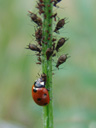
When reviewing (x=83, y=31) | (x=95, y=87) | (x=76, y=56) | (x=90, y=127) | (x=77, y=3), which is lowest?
(x=90, y=127)

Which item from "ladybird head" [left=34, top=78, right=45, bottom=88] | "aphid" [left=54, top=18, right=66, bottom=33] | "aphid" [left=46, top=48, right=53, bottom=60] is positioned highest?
"aphid" [left=54, top=18, right=66, bottom=33]

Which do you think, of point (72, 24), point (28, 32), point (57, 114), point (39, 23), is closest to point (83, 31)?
point (72, 24)

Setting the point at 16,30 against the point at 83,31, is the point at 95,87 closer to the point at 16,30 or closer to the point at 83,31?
the point at 83,31

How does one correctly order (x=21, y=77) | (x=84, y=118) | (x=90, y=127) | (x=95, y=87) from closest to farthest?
(x=90, y=127) < (x=84, y=118) < (x=95, y=87) < (x=21, y=77)

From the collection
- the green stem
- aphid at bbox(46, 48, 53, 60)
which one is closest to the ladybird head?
the green stem

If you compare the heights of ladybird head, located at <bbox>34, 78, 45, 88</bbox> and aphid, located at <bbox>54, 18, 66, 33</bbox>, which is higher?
aphid, located at <bbox>54, 18, 66, 33</bbox>

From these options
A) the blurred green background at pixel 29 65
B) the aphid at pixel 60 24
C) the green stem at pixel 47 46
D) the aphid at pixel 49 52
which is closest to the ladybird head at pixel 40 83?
the green stem at pixel 47 46

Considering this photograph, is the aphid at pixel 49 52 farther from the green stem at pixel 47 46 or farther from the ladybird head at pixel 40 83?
the ladybird head at pixel 40 83

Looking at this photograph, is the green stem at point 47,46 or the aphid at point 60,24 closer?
the green stem at point 47,46

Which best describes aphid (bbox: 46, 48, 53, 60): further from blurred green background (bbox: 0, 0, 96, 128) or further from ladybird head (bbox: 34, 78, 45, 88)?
blurred green background (bbox: 0, 0, 96, 128)
